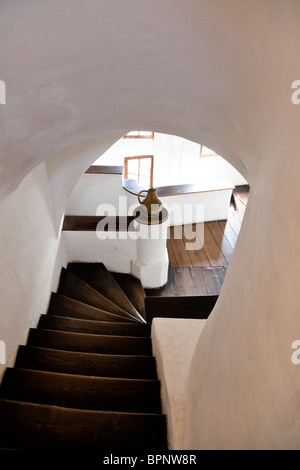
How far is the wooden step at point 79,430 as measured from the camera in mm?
1867

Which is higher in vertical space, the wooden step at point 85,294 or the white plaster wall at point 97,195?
the white plaster wall at point 97,195

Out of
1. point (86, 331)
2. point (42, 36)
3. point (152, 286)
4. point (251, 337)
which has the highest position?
point (152, 286)

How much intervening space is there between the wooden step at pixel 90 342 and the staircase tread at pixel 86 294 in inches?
35.3

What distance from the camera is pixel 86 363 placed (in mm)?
2559

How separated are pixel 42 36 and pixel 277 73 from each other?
0.87 m

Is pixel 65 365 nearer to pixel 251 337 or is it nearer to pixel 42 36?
pixel 251 337

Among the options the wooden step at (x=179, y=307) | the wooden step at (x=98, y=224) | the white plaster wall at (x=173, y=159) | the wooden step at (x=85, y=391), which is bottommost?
the wooden step at (x=85, y=391)

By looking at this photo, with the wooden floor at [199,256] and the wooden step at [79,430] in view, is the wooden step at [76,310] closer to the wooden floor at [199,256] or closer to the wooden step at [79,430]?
the wooden floor at [199,256]

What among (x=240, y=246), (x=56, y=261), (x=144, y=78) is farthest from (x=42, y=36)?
(x=56, y=261)

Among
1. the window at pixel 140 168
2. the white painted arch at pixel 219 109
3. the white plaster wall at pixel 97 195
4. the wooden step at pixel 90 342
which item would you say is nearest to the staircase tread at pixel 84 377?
the wooden step at pixel 90 342

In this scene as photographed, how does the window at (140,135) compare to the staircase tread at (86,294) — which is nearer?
the staircase tread at (86,294)

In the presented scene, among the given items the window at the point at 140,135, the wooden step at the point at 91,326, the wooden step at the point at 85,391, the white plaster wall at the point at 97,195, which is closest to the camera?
the wooden step at the point at 85,391

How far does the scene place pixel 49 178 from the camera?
3445 mm

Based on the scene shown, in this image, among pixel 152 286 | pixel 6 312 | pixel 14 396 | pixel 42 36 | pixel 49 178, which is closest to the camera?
pixel 42 36
